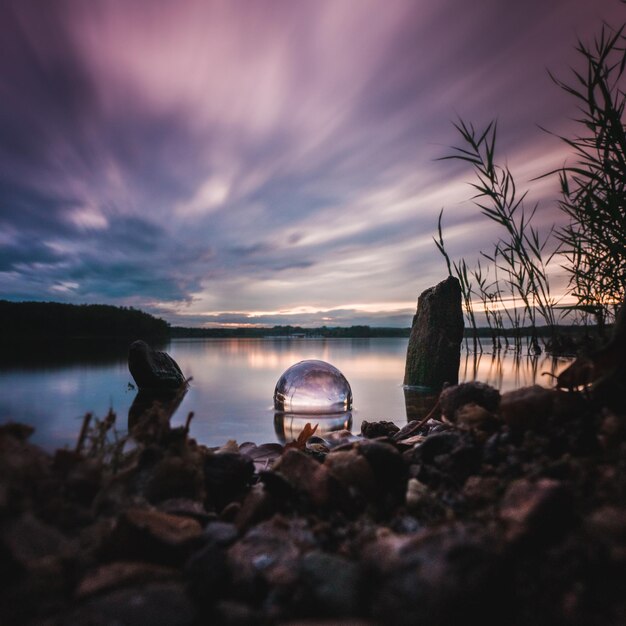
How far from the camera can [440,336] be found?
782 cm

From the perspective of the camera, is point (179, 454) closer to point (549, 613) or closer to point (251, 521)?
point (251, 521)

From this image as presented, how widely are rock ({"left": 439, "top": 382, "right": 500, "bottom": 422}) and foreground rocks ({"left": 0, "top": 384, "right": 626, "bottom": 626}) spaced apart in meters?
0.23

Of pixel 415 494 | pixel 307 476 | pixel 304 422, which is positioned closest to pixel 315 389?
pixel 304 422

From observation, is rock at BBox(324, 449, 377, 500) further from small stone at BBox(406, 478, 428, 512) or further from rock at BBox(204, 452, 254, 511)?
rock at BBox(204, 452, 254, 511)

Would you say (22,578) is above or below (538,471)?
below

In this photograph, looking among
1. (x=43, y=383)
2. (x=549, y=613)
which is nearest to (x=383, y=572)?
(x=549, y=613)

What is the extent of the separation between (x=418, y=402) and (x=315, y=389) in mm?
2270

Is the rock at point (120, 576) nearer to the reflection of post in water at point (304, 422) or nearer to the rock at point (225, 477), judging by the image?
the rock at point (225, 477)

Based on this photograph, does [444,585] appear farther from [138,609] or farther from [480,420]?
[480,420]

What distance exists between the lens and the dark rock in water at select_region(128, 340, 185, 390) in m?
7.61

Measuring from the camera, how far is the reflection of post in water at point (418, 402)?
561 cm

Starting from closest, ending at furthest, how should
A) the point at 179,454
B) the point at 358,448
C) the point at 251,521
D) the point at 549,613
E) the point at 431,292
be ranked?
the point at 549,613
the point at 251,521
the point at 179,454
the point at 358,448
the point at 431,292

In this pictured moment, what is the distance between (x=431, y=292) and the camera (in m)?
8.27

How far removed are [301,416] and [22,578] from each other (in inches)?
176
